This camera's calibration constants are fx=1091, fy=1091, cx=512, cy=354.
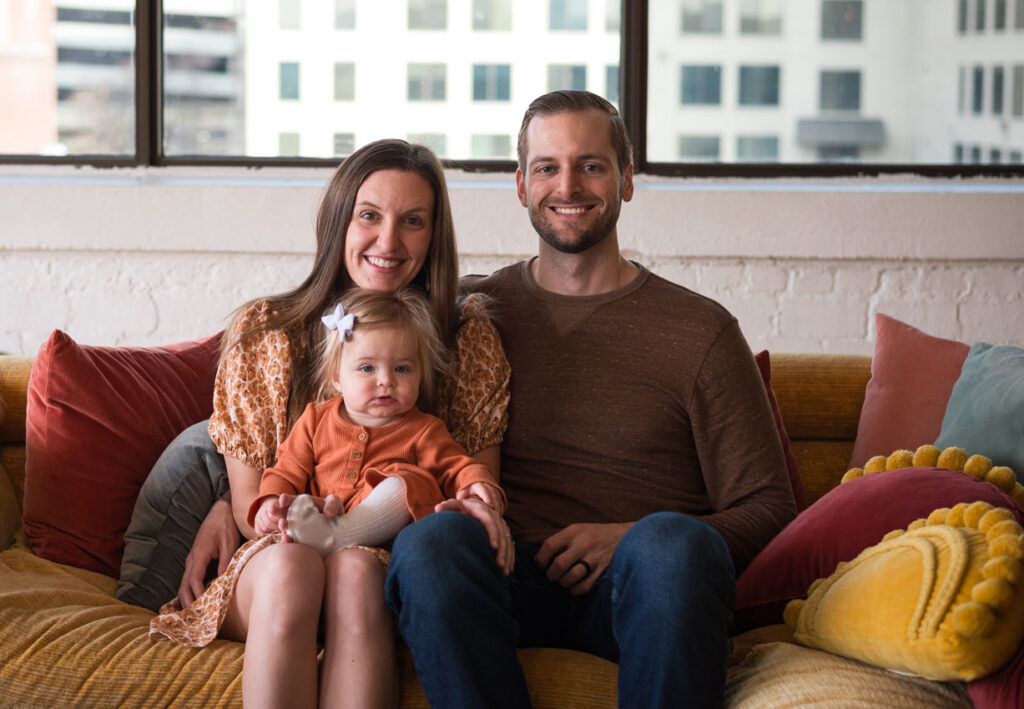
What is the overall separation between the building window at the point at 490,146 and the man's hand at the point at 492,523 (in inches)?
69.5

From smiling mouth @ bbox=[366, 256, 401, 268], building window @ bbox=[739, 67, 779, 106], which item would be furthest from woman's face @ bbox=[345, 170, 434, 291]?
building window @ bbox=[739, 67, 779, 106]

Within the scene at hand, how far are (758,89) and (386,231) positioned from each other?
5.69 ft

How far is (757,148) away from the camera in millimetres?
3256

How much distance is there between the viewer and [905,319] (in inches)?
122

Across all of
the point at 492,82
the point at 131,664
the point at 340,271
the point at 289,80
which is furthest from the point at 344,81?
the point at 131,664

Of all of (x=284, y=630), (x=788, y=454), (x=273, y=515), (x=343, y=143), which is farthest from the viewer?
(x=343, y=143)

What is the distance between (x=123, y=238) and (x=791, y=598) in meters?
2.17

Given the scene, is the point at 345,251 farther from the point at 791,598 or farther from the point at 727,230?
the point at 727,230

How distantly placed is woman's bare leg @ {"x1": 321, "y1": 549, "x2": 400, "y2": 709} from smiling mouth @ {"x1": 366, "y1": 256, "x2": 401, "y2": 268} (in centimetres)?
55

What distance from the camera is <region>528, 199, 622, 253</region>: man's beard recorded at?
1981 mm

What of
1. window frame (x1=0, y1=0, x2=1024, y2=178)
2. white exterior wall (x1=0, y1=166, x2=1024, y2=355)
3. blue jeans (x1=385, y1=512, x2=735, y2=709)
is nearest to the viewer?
blue jeans (x1=385, y1=512, x2=735, y2=709)

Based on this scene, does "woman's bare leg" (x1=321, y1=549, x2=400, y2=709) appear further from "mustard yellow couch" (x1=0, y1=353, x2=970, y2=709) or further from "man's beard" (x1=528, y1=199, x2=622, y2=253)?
"man's beard" (x1=528, y1=199, x2=622, y2=253)

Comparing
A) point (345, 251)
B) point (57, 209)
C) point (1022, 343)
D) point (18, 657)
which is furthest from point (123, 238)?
point (1022, 343)

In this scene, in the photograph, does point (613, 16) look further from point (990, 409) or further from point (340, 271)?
point (990, 409)
